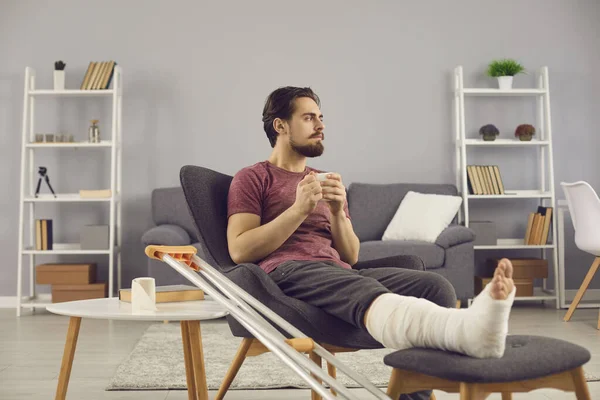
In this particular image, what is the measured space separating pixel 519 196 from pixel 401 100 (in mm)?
1164

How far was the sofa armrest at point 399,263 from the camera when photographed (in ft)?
8.28

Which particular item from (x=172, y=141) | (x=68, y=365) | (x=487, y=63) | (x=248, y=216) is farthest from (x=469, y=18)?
(x=68, y=365)

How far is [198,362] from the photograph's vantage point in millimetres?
2232

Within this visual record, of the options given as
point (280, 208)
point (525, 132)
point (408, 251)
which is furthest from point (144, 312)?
point (525, 132)

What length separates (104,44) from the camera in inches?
226

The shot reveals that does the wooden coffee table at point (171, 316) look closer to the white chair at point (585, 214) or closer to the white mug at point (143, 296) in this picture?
the white mug at point (143, 296)

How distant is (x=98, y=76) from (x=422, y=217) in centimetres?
253

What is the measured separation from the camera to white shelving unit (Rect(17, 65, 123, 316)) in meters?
5.28

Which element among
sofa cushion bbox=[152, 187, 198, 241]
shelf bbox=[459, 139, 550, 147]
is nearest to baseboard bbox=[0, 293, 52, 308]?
sofa cushion bbox=[152, 187, 198, 241]

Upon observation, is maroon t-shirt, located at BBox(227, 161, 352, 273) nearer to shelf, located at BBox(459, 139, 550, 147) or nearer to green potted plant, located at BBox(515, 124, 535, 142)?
shelf, located at BBox(459, 139, 550, 147)

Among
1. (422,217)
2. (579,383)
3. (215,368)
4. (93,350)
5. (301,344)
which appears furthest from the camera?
(422,217)

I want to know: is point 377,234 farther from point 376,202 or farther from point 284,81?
point 284,81

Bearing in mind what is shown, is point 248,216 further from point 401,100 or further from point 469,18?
point 469,18

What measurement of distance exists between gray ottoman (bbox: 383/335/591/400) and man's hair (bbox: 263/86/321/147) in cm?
118
